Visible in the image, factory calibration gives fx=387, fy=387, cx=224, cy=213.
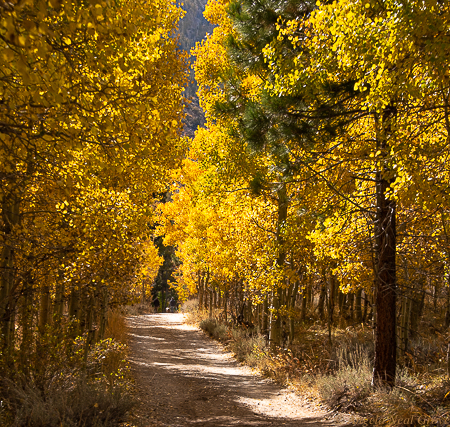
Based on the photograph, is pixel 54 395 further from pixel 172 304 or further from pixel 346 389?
pixel 172 304

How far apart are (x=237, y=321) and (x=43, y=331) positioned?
12405mm

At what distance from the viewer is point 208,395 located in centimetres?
813

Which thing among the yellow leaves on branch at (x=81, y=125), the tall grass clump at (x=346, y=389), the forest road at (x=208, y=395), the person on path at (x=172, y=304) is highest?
the yellow leaves on branch at (x=81, y=125)

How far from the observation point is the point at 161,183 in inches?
387

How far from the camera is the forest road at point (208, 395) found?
654cm

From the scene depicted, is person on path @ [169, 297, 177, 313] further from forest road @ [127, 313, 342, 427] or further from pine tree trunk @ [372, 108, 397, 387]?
pine tree trunk @ [372, 108, 397, 387]

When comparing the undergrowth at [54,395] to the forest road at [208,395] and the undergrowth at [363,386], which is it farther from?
the undergrowth at [363,386]

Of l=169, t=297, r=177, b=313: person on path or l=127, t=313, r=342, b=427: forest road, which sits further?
l=169, t=297, r=177, b=313: person on path

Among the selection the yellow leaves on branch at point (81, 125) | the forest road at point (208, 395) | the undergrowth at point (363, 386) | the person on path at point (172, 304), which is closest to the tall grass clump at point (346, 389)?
the undergrowth at point (363, 386)

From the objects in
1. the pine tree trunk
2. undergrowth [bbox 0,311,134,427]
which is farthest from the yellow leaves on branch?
the pine tree trunk

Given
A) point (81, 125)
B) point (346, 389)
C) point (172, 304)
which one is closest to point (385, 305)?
point (346, 389)

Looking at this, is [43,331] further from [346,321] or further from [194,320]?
[194,320]

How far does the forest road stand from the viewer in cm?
654

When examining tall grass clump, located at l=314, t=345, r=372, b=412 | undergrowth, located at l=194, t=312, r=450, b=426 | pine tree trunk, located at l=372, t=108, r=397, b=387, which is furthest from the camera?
tall grass clump, located at l=314, t=345, r=372, b=412
